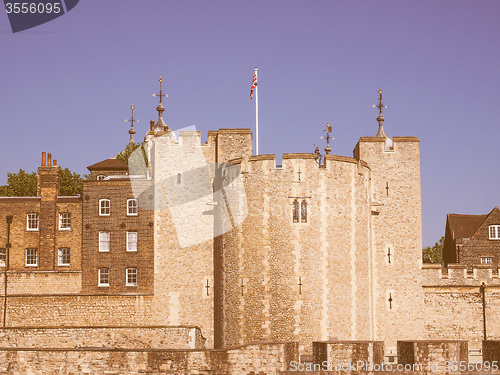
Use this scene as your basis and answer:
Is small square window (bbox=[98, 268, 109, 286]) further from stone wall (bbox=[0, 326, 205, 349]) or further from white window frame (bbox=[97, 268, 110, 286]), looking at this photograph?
stone wall (bbox=[0, 326, 205, 349])

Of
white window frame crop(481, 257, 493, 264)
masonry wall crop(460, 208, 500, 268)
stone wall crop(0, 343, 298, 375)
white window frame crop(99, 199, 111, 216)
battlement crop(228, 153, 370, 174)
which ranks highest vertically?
battlement crop(228, 153, 370, 174)

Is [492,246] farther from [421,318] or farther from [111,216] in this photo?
[111,216]

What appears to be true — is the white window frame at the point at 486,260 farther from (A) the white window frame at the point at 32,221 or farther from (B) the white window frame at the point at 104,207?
(A) the white window frame at the point at 32,221

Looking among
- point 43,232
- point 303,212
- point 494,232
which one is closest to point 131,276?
point 43,232

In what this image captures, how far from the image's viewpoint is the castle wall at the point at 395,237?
3988 cm

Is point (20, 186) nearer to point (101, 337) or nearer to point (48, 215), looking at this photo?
point (48, 215)

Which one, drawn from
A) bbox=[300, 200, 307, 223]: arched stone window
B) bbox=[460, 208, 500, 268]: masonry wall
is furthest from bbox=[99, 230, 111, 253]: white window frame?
bbox=[460, 208, 500, 268]: masonry wall

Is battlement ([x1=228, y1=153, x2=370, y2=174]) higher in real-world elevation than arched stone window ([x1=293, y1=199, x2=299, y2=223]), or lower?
higher

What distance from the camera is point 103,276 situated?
139ft

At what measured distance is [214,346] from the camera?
39188mm

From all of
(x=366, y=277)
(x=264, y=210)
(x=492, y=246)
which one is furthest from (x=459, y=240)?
(x=264, y=210)

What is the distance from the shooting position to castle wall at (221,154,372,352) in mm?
35188

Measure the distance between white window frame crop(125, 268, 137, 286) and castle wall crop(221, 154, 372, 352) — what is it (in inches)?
277

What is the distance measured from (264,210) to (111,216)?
10.9 metres
